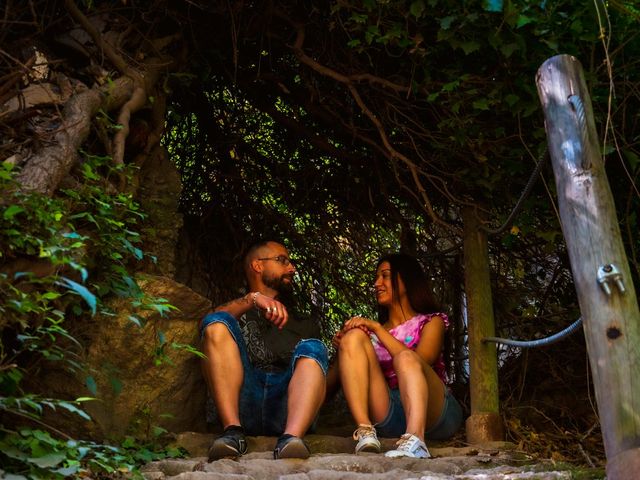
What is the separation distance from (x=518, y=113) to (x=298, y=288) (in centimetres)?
215

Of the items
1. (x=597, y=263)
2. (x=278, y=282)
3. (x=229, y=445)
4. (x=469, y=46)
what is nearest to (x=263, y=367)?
(x=278, y=282)

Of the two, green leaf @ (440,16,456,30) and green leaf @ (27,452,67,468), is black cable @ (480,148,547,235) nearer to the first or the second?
green leaf @ (440,16,456,30)

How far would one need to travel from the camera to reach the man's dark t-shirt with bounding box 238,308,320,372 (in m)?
4.68

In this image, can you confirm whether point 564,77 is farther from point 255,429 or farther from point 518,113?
point 255,429

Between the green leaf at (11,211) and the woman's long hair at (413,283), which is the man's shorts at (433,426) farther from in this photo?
the green leaf at (11,211)

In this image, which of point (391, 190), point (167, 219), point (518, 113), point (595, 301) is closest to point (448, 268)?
point (391, 190)

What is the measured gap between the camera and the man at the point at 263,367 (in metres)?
3.79

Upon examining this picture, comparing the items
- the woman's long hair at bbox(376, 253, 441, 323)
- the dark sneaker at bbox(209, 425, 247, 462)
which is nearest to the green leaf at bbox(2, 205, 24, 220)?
the dark sneaker at bbox(209, 425, 247, 462)

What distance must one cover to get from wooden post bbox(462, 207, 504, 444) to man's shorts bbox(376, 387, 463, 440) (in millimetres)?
122

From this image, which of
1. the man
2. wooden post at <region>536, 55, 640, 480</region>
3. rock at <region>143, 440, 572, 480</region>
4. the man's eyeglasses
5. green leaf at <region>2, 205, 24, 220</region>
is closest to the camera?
wooden post at <region>536, 55, 640, 480</region>

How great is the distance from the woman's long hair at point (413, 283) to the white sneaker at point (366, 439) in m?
1.02

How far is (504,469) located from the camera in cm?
342

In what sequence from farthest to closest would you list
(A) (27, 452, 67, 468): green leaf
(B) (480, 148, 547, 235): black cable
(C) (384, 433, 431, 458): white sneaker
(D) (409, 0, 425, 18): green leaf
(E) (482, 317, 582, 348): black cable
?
1. (D) (409, 0, 425, 18): green leaf
2. (C) (384, 433, 431, 458): white sneaker
3. (B) (480, 148, 547, 235): black cable
4. (E) (482, 317, 582, 348): black cable
5. (A) (27, 452, 67, 468): green leaf

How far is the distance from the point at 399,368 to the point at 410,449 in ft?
1.63
